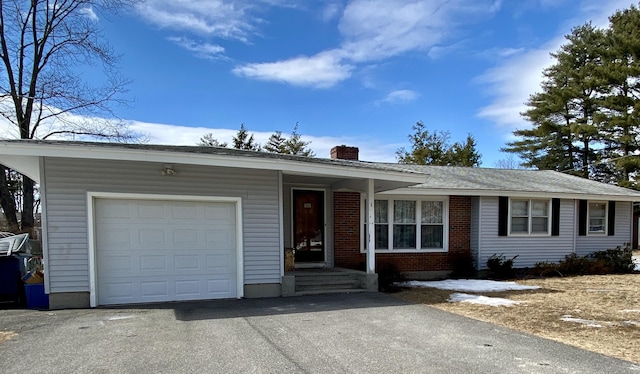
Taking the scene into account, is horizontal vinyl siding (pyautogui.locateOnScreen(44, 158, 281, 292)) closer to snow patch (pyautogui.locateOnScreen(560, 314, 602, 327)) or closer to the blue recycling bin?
the blue recycling bin

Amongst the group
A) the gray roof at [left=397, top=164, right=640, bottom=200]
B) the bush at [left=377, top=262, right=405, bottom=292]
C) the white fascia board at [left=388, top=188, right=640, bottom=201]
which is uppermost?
the gray roof at [left=397, top=164, right=640, bottom=200]

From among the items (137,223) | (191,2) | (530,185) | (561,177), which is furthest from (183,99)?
(561,177)

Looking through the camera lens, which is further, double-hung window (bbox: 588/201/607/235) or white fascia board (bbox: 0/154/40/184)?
double-hung window (bbox: 588/201/607/235)

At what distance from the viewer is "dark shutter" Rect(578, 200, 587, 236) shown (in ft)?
44.1

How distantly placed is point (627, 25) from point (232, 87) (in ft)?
87.2

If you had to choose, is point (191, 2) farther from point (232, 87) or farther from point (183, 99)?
point (183, 99)

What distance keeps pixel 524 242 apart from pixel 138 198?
11.4m

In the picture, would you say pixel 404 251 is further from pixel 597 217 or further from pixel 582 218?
pixel 597 217

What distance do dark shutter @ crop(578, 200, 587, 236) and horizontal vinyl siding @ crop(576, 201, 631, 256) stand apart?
0.68 feet

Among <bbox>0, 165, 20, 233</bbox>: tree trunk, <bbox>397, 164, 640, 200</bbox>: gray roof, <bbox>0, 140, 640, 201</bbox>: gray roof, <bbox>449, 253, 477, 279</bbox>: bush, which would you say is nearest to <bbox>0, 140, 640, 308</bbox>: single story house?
<bbox>0, 140, 640, 201</bbox>: gray roof

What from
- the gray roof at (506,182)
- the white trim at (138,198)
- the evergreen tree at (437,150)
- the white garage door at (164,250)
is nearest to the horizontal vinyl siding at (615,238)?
the gray roof at (506,182)

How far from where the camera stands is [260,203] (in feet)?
26.9

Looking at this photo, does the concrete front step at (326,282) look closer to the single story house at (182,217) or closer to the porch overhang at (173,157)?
the single story house at (182,217)

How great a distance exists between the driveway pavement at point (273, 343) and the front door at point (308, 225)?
387 cm
